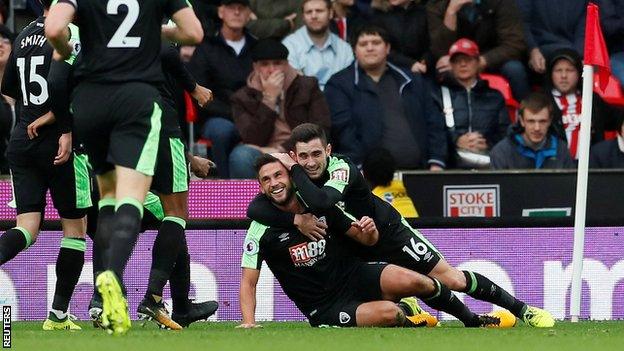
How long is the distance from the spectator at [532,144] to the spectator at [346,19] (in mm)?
2151

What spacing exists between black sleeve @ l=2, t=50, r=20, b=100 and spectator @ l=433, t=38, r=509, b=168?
5.35 m

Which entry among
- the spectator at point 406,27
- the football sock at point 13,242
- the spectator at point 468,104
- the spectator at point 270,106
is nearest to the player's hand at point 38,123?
the football sock at point 13,242

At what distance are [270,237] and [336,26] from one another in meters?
5.83

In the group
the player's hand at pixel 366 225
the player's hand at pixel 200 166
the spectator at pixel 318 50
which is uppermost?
the spectator at pixel 318 50

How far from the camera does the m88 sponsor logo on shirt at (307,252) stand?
10.2 metres

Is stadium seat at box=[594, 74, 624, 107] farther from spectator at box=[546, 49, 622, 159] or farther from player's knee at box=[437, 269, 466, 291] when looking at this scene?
player's knee at box=[437, 269, 466, 291]

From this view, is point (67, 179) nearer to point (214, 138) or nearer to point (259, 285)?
point (259, 285)

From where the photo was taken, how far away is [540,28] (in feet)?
52.3

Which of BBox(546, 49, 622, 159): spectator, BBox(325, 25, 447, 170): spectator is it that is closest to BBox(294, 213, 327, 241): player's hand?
BBox(325, 25, 447, 170): spectator

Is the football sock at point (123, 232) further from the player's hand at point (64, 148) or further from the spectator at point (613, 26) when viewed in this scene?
the spectator at point (613, 26)

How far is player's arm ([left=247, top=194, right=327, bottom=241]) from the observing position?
A: 10.0m

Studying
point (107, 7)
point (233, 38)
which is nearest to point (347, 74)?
point (233, 38)

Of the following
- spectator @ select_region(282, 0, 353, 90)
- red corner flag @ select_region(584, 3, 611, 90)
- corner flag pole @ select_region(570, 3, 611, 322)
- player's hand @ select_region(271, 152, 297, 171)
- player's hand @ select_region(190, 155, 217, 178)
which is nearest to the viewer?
player's hand @ select_region(271, 152, 297, 171)

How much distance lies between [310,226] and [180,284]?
2.99 ft
